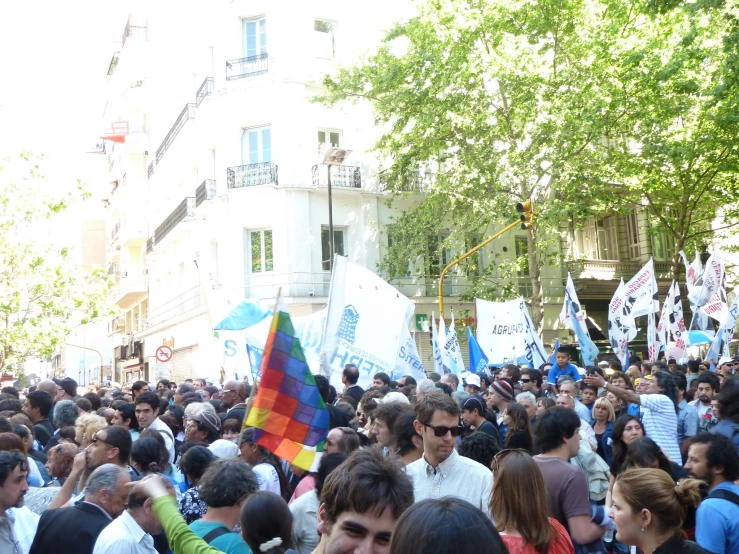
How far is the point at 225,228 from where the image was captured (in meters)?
29.5

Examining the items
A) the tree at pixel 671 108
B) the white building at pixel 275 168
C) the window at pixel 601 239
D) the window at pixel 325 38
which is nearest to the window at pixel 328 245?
Result: the white building at pixel 275 168

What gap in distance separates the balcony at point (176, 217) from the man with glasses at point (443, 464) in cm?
2883

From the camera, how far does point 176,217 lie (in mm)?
35031

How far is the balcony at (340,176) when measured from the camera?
28875mm

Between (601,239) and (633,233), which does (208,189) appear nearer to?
(601,239)

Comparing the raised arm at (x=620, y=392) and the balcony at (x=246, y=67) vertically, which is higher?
the balcony at (x=246, y=67)

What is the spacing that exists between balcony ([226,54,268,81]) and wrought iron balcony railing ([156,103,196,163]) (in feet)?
12.4

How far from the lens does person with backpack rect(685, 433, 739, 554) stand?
13.9ft

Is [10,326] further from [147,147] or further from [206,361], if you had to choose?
[147,147]

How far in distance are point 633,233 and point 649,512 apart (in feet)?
111

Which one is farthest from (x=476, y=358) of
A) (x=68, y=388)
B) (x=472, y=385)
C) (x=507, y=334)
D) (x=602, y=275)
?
(x=602, y=275)

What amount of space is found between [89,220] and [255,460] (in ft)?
200

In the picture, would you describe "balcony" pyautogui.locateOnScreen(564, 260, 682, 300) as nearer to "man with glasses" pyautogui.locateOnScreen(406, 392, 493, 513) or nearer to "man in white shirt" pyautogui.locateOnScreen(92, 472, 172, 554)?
"man with glasses" pyautogui.locateOnScreen(406, 392, 493, 513)

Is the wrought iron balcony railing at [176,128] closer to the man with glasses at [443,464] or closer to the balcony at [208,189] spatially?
the balcony at [208,189]
